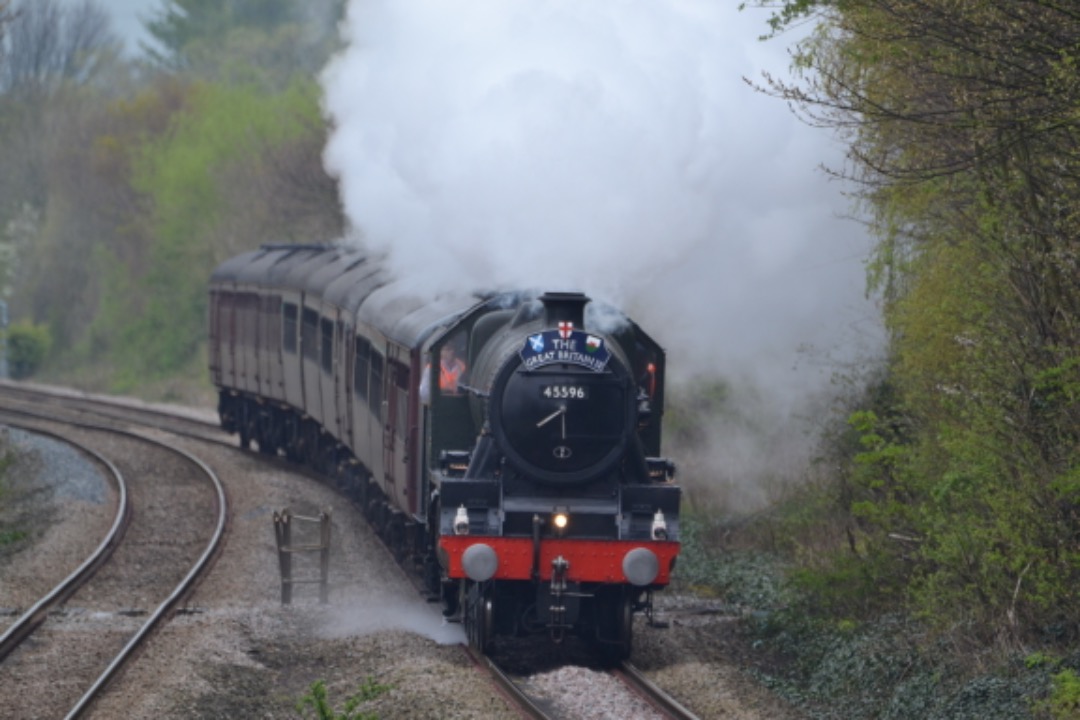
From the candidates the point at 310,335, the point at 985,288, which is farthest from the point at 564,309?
the point at 310,335

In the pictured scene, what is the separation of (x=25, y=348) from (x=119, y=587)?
110ft

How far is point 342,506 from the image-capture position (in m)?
18.5

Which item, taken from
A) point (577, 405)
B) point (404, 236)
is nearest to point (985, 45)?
point (577, 405)

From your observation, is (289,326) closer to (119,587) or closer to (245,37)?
(119,587)

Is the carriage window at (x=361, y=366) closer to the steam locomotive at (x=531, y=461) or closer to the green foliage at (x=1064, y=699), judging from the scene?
the steam locomotive at (x=531, y=461)

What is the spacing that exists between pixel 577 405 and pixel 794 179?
420 cm

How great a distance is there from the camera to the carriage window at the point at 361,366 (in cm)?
1471

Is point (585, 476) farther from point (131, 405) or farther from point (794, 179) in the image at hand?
point (131, 405)

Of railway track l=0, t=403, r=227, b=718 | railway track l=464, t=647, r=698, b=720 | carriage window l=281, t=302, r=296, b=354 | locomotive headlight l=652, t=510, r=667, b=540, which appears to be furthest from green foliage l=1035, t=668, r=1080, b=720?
carriage window l=281, t=302, r=296, b=354

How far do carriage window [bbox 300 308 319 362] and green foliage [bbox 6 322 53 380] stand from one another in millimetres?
27357

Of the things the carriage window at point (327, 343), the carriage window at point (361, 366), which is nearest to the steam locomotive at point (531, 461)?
the carriage window at point (361, 366)

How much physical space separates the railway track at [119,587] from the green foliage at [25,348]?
22.3 metres

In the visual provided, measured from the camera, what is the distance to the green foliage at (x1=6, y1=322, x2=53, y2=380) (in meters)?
44.5

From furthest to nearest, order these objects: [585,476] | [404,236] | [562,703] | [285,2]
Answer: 1. [285,2]
2. [404,236]
3. [585,476]
4. [562,703]
